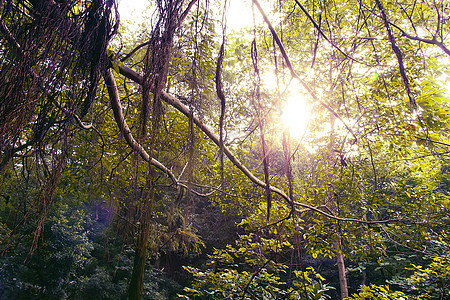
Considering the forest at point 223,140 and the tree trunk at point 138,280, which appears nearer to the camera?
the forest at point 223,140

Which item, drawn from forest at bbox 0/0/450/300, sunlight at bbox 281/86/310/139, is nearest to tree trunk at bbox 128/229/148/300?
forest at bbox 0/0/450/300

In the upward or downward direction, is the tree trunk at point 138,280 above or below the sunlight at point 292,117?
below

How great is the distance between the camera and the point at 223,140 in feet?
6.02

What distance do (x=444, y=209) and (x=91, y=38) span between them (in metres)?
4.30

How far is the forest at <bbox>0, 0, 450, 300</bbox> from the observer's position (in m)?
0.75

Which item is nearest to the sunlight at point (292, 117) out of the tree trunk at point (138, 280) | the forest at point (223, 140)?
the forest at point (223, 140)

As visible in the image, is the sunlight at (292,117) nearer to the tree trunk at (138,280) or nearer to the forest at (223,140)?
the forest at (223,140)

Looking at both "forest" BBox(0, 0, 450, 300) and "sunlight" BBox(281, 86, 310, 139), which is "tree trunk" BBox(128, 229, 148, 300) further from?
"sunlight" BBox(281, 86, 310, 139)

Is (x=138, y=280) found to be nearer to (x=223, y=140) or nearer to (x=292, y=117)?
(x=223, y=140)

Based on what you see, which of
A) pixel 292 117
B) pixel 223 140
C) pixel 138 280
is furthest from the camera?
pixel 138 280

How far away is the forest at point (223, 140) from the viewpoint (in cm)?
75

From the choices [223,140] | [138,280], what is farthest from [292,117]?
[138,280]

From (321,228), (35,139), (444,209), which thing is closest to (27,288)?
(321,228)

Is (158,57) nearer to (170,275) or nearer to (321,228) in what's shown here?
(321,228)
